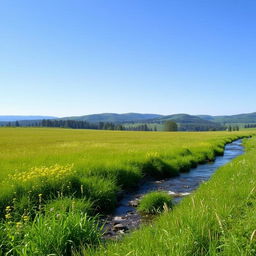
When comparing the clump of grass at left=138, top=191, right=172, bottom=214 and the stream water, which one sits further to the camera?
the clump of grass at left=138, top=191, right=172, bottom=214

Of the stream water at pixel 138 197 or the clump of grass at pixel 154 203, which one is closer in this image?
the stream water at pixel 138 197

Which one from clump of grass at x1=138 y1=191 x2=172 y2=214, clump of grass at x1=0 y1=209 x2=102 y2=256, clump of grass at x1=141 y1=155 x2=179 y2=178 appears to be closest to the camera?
clump of grass at x1=0 y1=209 x2=102 y2=256

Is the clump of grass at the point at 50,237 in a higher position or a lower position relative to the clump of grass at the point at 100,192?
higher

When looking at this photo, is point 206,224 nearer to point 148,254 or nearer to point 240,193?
point 148,254

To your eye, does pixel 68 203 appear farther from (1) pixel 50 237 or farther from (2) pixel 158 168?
(2) pixel 158 168

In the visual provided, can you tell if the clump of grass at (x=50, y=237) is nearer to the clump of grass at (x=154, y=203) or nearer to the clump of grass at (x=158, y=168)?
the clump of grass at (x=154, y=203)

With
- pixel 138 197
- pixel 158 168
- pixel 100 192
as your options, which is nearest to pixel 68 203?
pixel 100 192

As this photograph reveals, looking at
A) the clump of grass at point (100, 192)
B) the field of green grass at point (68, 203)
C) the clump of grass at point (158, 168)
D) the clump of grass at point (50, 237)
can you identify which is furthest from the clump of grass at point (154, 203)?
the clump of grass at point (158, 168)

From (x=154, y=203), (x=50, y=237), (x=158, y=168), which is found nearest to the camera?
(x=50, y=237)

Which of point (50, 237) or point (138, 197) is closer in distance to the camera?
point (50, 237)

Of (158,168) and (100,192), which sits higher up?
(100,192)

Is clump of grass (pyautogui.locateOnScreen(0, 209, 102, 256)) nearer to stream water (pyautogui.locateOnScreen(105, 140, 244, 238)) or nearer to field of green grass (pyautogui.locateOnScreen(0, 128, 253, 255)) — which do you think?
field of green grass (pyautogui.locateOnScreen(0, 128, 253, 255))

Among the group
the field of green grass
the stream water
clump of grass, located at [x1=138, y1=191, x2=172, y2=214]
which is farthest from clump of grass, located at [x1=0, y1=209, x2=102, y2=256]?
clump of grass, located at [x1=138, y1=191, x2=172, y2=214]

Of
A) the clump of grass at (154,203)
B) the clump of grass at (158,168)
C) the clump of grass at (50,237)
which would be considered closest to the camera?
the clump of grass at (50,237)
